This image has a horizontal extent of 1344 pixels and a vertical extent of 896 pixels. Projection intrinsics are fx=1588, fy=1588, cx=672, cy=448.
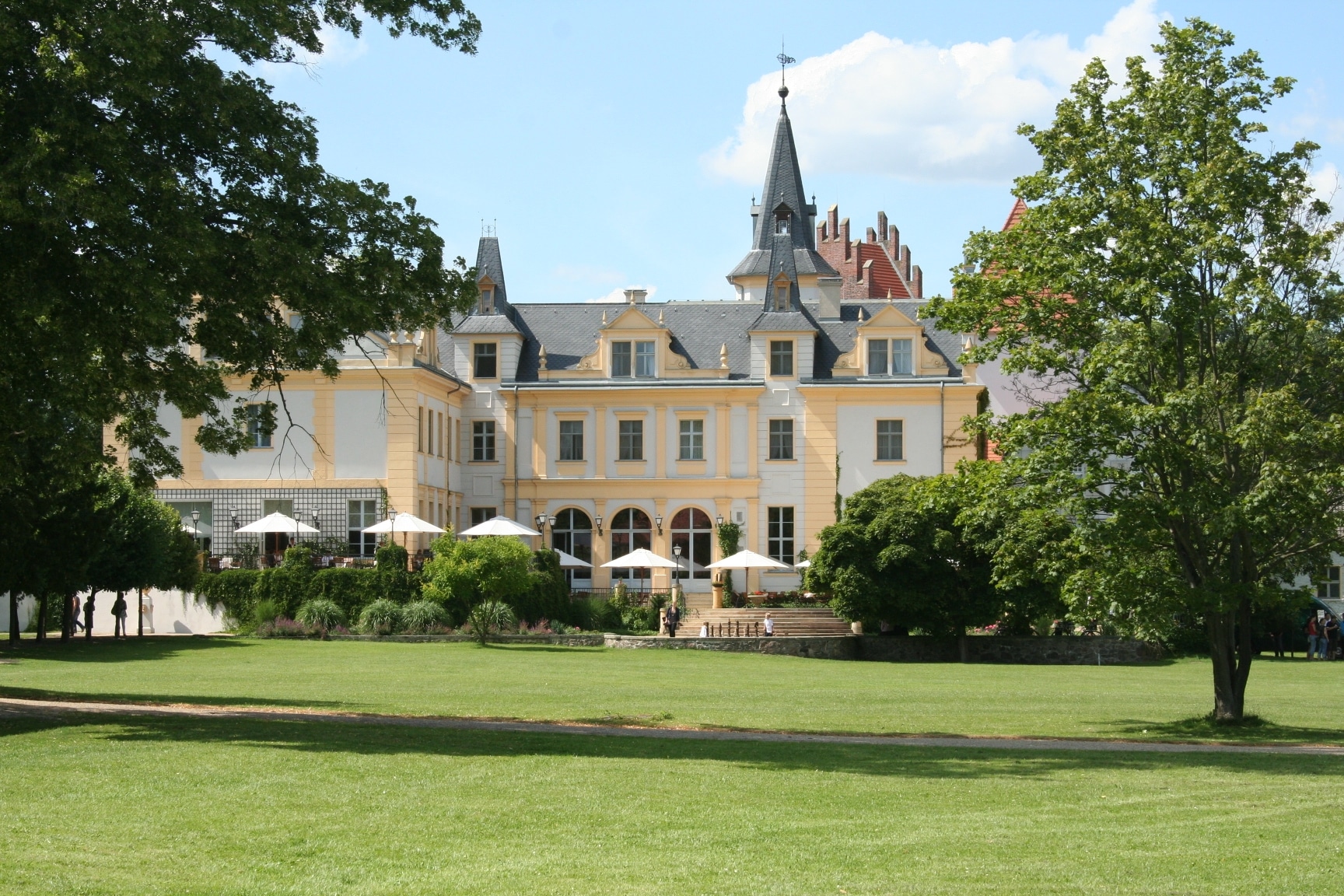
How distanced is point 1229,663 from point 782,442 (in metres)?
33.2

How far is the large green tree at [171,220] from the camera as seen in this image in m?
15.8

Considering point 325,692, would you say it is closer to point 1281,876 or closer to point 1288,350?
point 1288,350

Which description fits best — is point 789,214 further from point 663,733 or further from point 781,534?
point 663,733

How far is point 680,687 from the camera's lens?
90.9 feet

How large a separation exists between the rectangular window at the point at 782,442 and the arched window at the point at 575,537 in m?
Result: 6.89

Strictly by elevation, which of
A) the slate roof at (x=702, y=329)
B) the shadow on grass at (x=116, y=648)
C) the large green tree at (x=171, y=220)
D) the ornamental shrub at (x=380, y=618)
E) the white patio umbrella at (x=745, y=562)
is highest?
the slate roof at (x=702, y=329)

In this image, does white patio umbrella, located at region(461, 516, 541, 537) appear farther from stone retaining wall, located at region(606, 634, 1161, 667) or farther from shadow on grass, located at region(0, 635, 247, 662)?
shadow on grass, located at region(0, 635, 247, 662)

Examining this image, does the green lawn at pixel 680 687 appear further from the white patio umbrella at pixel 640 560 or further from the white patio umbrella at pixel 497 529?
the white patio umbrella at pixel 640 560

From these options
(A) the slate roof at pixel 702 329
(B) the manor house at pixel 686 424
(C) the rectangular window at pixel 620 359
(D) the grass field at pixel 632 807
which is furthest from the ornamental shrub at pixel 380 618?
(D) the grass field at pixel 632 807

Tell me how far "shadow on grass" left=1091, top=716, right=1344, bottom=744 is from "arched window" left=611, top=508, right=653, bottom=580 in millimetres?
32874

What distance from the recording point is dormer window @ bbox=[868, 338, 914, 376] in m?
55.1

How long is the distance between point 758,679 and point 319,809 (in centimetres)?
1978

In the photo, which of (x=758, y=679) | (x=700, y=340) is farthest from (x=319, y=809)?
(x=700, y=340)

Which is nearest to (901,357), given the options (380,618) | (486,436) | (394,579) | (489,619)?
(486,436)
